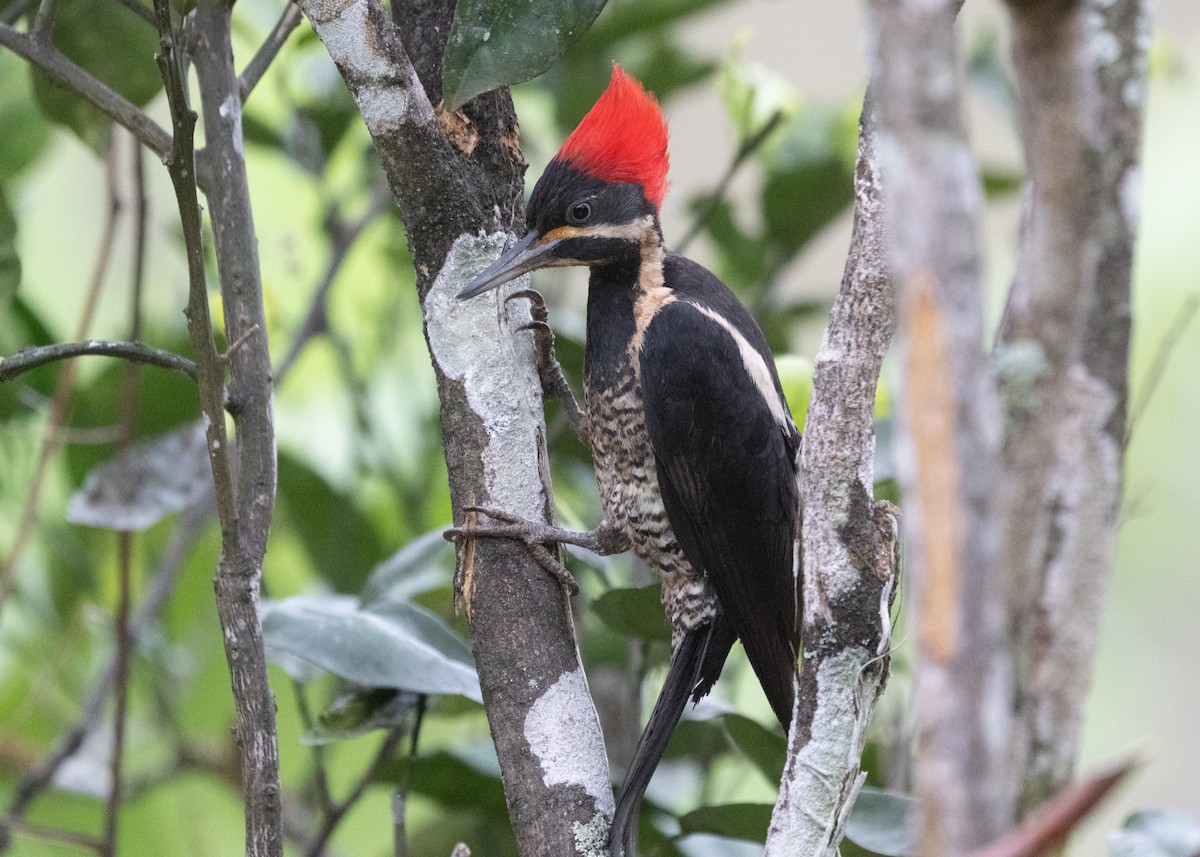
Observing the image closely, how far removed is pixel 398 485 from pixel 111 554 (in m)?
0.55

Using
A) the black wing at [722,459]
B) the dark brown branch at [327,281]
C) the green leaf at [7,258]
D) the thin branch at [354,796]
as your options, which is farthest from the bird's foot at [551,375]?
the green leaf at [7,258]

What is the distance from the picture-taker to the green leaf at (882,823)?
1.26 meters

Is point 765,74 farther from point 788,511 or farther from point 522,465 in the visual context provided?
Result: point 522,465

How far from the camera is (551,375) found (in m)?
1.87

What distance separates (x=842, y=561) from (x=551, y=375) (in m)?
0.89

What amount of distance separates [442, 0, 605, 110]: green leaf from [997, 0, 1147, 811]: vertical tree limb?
651mm

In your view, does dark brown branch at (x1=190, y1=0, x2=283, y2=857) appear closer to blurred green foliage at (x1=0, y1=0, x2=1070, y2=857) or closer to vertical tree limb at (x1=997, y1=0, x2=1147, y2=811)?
blurred green foliage at (x1=0, y1=0, x2=1070, y2=857)

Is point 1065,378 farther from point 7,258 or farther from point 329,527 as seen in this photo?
point 329,527

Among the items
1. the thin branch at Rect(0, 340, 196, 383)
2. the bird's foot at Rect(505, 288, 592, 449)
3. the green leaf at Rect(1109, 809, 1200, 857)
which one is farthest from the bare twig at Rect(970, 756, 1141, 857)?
the bird's foot at Rect(505, 288, 592, 449)

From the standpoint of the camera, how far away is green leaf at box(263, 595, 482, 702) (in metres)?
1.37

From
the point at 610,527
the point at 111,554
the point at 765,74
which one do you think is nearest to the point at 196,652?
the point at 111,554

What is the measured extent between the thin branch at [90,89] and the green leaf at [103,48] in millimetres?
433

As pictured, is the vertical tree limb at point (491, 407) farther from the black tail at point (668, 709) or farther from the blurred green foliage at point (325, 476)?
the blurred green foliage at point (325, 476)

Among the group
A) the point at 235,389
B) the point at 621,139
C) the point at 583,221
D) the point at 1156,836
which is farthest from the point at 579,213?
the point at 1156,836
